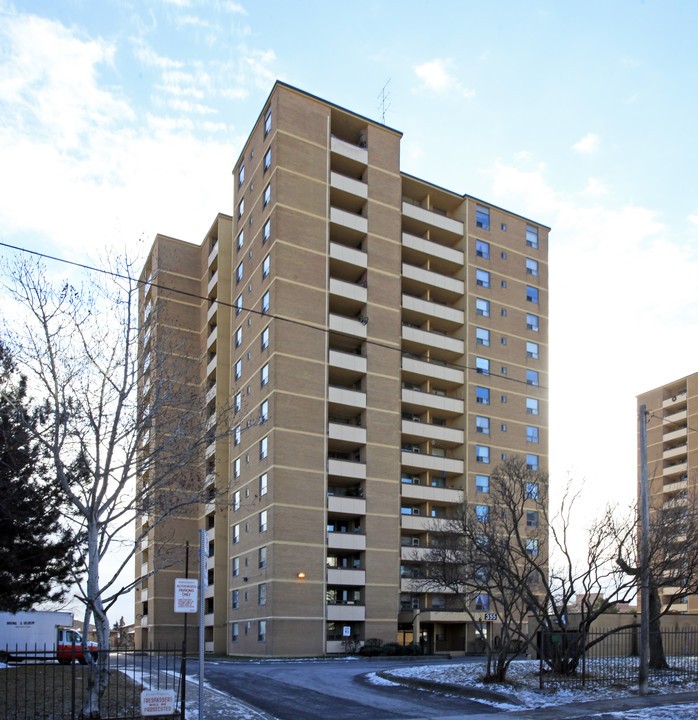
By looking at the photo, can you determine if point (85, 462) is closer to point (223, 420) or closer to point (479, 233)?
point (223, 420)

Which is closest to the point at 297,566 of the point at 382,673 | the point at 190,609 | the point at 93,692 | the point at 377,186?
the point at 382,673

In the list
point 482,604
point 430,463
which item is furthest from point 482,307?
point 482,604

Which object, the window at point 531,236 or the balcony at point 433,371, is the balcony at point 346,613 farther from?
the window at point 531,236

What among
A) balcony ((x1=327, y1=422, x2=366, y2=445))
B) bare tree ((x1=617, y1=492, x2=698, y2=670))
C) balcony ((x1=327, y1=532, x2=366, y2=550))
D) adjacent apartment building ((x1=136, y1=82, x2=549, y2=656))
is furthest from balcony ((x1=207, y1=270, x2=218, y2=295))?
bare tree ((x1=617, y1=492, x2=698, y2=670))

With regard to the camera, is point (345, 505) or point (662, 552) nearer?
point (662, 552)

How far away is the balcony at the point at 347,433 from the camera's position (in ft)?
166

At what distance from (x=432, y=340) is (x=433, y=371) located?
7.64 feet

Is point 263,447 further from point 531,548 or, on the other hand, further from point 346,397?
point 531,548

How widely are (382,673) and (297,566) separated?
1905 cm

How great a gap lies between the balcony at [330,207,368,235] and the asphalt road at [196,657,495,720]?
1280 inches

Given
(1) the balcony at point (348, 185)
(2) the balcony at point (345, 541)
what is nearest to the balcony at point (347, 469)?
(2) the balcony at point (345, 541)

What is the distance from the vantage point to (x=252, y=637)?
158ft

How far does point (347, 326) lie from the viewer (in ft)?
174

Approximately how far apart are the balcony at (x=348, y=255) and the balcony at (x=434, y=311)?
196 inches
